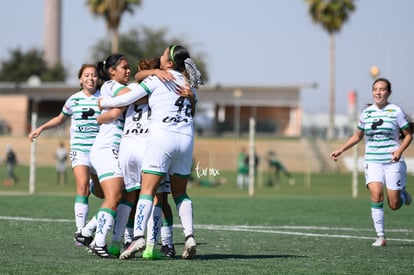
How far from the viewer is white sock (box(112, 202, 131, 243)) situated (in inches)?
400

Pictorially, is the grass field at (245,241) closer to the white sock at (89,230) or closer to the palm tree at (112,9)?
the white sock at (89,230)

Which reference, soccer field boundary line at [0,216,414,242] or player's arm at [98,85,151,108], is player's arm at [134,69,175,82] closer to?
player's arm at [98,85,151,108]

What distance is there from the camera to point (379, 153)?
1325 centimetres

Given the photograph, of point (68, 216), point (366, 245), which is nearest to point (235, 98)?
point (68, 216)

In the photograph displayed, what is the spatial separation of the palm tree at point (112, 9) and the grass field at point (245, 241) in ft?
132

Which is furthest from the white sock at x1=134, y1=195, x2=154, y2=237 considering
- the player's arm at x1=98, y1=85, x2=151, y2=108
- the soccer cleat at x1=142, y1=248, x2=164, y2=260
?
the player's arm at x1=98, y1=85, x2=151, y2=108

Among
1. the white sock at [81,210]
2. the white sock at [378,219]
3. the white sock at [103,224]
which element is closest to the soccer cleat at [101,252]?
the white sock at [103,224]

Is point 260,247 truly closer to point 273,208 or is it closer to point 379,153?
point 379,153

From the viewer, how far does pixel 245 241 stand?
13203mm

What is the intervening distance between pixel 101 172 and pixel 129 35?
339 feet

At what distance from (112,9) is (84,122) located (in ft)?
168

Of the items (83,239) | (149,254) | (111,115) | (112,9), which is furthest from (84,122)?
(112,9)

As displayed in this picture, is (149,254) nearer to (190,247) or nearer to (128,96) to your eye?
(190,247)

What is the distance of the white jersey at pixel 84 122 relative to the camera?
12.0m
